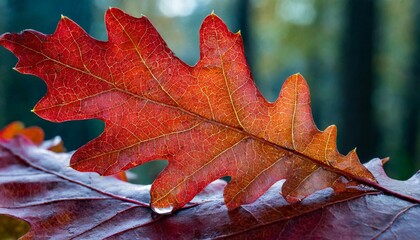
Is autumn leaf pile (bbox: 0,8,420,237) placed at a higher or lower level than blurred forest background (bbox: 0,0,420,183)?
lower

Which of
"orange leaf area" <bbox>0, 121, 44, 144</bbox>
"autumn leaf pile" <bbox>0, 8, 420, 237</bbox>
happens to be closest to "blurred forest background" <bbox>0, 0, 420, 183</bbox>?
"orange leaf area" <bbox>0, 121, 44, 144</bbox>

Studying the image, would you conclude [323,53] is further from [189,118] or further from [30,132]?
[189,118]

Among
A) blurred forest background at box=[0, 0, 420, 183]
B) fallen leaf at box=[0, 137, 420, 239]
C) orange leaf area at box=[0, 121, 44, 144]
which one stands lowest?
fallen leaf at box=[0, 137, 420, 239]

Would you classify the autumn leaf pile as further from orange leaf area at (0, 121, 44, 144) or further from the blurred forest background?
the blurred forest background

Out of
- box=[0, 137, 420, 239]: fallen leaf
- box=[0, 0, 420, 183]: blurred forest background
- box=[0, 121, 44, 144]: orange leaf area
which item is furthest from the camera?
box=[0, 0, 420, 183]: blurred forest background

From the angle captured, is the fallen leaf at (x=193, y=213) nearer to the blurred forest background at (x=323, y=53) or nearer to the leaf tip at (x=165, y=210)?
the leaf tip at (x=165, y=210)

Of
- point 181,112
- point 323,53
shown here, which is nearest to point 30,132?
point 181,112

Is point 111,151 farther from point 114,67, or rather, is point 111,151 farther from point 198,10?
point 198,10

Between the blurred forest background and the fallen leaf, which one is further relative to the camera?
the blurred forest background
